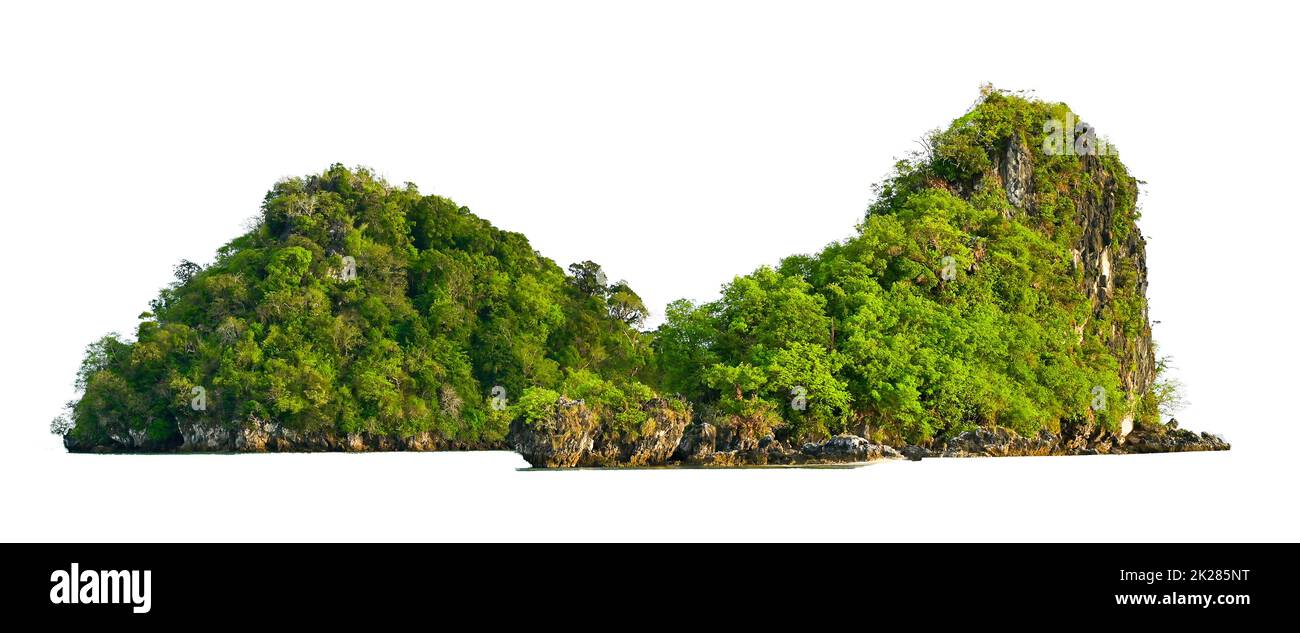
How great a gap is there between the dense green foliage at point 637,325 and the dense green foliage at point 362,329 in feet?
0.32

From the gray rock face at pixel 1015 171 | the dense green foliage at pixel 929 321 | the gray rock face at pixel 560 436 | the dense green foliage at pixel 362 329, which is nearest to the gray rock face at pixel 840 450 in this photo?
the dense green foliage at pixel 929 321

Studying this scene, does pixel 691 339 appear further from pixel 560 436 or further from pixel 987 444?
pixel 987 444

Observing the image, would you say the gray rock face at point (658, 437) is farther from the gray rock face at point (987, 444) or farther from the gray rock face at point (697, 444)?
the gray rock face at point (987, 444)

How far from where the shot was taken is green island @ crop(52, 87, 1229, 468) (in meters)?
34.4

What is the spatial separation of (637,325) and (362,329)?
11894 mm

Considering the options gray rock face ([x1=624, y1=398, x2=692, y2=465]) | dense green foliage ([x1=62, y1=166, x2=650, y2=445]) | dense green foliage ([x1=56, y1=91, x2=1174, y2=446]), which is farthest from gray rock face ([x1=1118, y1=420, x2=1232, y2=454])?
dense green foliage ([x1=62, y1=166, x2=650, y2=445])

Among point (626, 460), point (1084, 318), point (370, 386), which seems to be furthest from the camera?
point (370, 386)

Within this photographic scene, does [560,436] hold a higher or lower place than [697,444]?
higher

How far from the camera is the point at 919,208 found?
1591 inches

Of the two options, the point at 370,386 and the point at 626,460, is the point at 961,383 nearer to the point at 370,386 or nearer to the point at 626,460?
the point at 626,460

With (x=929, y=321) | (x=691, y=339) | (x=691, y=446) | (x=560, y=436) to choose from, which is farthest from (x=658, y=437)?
(x=929, y=321)

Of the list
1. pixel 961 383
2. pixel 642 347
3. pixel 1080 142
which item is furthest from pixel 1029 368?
A: pixel 642 347

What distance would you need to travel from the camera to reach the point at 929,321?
3697 centimetres

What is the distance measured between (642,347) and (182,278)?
19.3 meters
